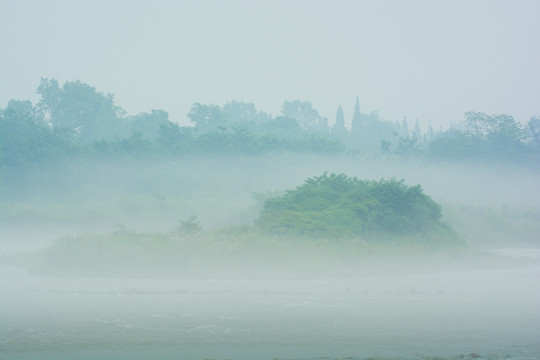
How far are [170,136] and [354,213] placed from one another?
4704 cm

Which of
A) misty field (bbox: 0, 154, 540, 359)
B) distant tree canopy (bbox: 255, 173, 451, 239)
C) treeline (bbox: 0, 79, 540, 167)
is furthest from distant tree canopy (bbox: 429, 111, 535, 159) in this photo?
distant tree canopy (bbox: 255, 173, 451, 239)

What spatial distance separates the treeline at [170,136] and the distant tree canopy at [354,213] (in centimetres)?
3993

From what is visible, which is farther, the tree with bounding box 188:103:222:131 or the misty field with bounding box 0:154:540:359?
the tree with bounding box 188:103:222:131

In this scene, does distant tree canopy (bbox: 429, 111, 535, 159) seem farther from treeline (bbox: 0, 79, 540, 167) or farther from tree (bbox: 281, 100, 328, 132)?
tree (bbox: 281, 100, 328, 132)

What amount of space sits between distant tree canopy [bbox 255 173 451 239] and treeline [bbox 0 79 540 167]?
39.9 m

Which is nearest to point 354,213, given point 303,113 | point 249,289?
point 249,289

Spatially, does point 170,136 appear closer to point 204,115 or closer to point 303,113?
point 204,115

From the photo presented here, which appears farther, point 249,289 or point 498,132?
point 498,132

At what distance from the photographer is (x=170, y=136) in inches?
3051

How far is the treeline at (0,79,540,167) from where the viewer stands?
7094 cm

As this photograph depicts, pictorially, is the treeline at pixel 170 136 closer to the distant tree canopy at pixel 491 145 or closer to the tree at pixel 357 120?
the distant tree canopy at pixel 491 145

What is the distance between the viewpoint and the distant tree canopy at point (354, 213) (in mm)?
32562

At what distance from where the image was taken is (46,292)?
934 inches

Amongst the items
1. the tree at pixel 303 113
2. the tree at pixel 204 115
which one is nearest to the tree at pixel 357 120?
the tree at pixel 303 113
